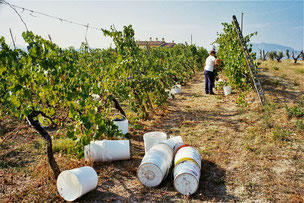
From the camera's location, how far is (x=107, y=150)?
3.83 metres

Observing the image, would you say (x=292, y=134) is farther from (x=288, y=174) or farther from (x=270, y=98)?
(x=270, y=98)

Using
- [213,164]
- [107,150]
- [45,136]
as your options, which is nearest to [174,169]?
[213,164]

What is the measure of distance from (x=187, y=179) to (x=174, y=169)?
283 millimetres

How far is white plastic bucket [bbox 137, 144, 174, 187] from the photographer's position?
303cm

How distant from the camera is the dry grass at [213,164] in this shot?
297 cm

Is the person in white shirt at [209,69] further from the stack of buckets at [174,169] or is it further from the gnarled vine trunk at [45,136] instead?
the gnarled vine trunk at [45,136]

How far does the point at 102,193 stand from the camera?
3102mm

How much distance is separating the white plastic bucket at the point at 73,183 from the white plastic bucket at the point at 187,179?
1172 mm

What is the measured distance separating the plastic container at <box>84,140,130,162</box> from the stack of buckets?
75 centimetres

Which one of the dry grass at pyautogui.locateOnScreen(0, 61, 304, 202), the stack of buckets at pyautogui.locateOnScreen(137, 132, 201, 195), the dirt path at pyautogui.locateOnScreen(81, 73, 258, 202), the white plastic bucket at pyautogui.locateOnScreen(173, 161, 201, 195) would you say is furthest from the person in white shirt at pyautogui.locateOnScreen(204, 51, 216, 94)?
the white plastic bucket at pyautogui.locateOnScreen(173, 161, 201, 195)

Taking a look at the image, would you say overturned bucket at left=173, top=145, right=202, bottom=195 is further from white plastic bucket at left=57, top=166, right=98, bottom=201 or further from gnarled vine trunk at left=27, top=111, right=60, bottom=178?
gnarled vine trunk at left=27, top=111, right=60, bottom=178

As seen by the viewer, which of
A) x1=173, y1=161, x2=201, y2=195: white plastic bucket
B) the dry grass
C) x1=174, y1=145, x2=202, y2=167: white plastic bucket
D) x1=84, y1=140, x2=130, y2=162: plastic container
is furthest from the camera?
x1=84, y1=140, x2=130, y2=162: plastic container

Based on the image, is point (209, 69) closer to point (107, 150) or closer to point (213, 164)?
point (213, 164)

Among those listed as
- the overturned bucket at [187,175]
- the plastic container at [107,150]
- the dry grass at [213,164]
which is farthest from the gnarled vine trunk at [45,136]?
the overturned bucket at [187,175]
